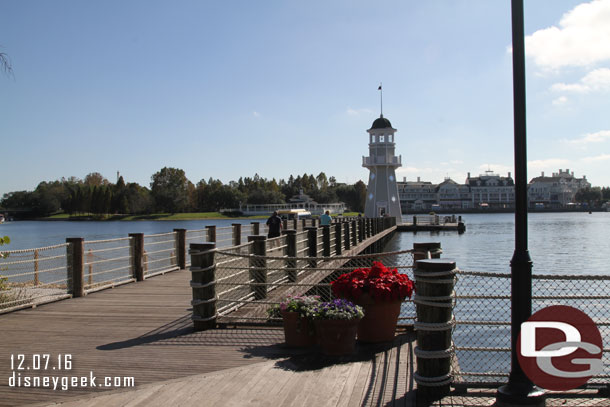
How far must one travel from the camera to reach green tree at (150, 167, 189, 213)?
14538 cm

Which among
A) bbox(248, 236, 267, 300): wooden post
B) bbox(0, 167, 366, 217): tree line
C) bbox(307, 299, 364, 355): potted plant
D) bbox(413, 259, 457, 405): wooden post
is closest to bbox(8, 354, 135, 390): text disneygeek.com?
bbox(307, 299, 364, 355): potted plant

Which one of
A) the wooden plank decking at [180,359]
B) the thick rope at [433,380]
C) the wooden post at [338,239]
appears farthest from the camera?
the wooden post at [338,239]

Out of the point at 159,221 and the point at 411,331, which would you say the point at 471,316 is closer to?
the point at 411,331

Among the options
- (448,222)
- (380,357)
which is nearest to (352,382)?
(380,357)

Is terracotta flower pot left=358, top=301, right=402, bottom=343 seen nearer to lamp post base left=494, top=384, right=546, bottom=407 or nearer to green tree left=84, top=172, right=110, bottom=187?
lamp post base left=494, top=384, right=546, bottom=407

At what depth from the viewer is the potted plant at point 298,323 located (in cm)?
677

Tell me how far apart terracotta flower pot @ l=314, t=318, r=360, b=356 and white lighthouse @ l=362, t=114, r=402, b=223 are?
5595 centimetres

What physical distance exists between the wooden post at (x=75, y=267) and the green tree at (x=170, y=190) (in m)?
136

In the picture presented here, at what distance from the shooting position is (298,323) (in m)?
6.77

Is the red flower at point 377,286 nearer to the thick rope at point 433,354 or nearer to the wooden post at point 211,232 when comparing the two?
the thick rope at point 433,354

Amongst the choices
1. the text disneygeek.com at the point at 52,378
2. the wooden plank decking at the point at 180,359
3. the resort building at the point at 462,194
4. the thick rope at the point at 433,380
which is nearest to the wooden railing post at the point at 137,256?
the wooden plank decking at the point at 180,359

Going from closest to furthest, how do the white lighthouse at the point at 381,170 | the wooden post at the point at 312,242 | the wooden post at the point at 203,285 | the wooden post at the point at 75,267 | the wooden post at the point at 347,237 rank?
the wooden post at the point at 203,285, the wooden post at the point at 75,267, the wooden post at the point at 312,242, the wooden post at the point at 347,237, the white lighthouse at the point at 381,170

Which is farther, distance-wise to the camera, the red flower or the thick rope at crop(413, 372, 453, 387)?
the red flower

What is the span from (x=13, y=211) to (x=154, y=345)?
539ft
